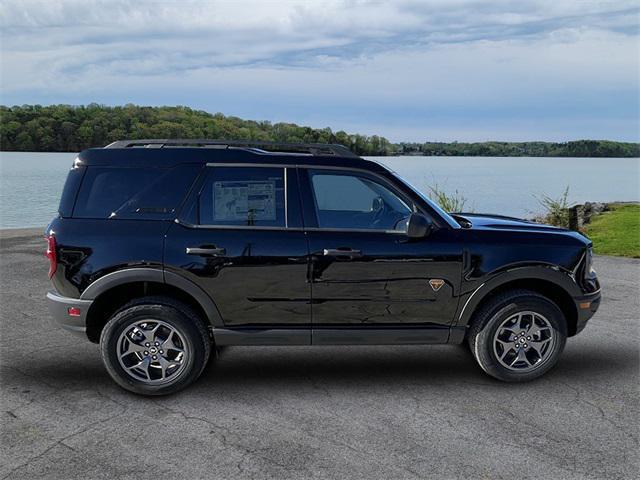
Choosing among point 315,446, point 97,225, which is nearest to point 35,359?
point 97,225

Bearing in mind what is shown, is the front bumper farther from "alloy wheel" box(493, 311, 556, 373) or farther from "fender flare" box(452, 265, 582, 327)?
"alloy wheel" box(493, 311, 556, 373)

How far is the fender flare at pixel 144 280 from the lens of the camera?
15.5ft

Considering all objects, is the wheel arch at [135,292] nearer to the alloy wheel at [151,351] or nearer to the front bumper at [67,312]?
the front bumper at [67,312]

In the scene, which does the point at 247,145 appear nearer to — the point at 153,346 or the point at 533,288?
the point at 153,346

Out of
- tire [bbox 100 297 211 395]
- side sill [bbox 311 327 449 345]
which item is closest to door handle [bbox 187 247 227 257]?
tire [bbox 100 297 211 395]

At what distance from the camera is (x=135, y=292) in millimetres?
5008

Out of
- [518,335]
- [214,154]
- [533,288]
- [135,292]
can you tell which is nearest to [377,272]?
[518,335]

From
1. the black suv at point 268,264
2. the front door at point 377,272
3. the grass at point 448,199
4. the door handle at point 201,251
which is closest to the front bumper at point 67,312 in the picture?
the black suv at point 268,264

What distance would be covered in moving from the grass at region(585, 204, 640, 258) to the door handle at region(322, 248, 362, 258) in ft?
31.2

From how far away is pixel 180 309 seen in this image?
4.75 meters

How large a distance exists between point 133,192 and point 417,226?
2235mm

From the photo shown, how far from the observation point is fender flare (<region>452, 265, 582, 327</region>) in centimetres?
495

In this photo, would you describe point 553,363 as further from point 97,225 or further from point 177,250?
point 97,225

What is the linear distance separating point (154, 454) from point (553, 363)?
10.8 feet
